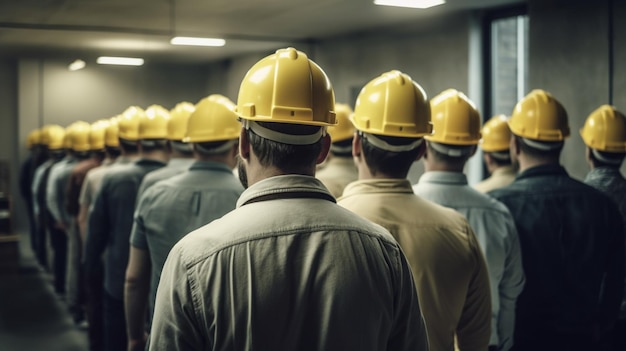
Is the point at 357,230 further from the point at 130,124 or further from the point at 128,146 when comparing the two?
the point at 128,146

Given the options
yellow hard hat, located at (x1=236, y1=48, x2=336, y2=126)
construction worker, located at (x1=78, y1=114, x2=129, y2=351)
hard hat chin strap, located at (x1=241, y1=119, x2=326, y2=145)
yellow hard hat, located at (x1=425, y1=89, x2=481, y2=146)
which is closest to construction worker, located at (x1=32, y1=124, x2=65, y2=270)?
construction worker, located at (x1=78, y1=114, x2=129, y2=351)

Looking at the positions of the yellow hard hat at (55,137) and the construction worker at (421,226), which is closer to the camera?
the construction worker at (421,226)

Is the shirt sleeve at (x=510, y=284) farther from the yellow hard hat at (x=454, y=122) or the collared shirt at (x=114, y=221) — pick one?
the collared shirt at (x=114, y=221)

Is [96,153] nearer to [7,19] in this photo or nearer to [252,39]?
[7,19]

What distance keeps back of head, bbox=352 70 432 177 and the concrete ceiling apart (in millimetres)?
5949

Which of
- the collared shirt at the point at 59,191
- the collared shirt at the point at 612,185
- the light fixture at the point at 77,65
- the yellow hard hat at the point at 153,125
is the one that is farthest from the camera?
the light fixture at the point at 77,65

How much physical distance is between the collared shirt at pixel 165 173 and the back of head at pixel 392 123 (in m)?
1.79

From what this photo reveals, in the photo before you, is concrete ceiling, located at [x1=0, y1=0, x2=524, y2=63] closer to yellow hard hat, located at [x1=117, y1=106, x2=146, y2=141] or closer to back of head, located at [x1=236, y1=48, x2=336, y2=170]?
yellow hard hat, located at [x1=117, y1=106, x2=146, y2=141]

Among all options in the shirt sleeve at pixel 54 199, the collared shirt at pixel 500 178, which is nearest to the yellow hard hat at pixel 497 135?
the collared shirt at pixel 500 178

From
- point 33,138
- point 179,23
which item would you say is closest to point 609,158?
point 179,23

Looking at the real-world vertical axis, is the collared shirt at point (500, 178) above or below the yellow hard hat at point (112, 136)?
below

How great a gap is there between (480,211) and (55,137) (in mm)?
9644

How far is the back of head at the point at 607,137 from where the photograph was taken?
420cm

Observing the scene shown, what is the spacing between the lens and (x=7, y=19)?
9.41 m
